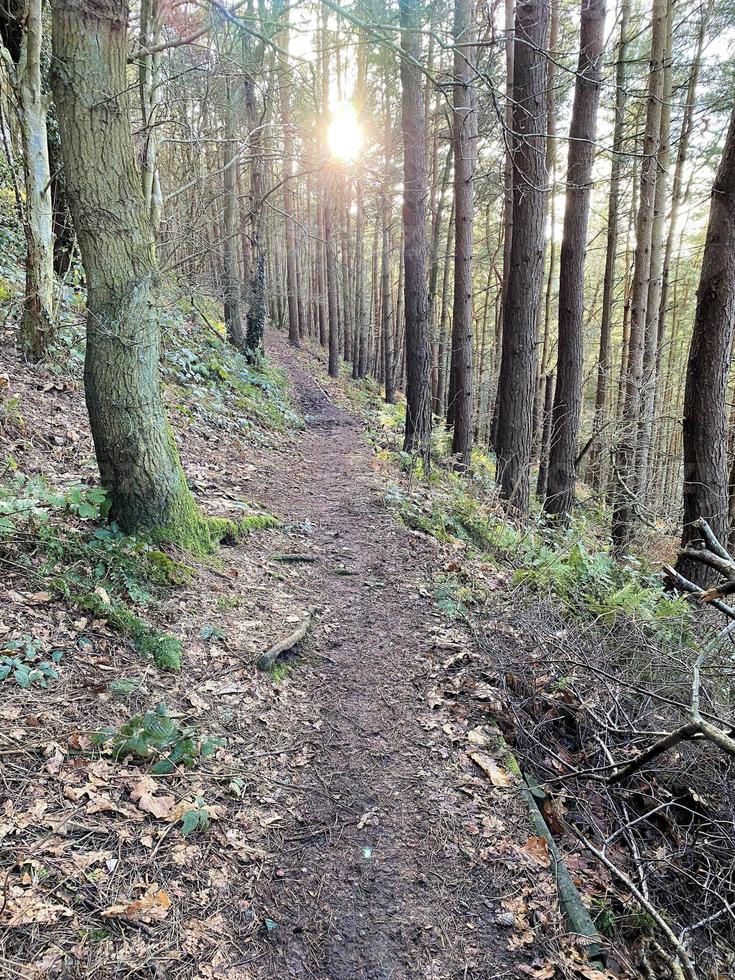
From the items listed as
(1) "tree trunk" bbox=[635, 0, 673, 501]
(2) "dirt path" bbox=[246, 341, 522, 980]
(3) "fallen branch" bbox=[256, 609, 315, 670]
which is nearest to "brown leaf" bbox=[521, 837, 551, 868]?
(2) "dirt path" bbox=[246, 341, 522, 980]

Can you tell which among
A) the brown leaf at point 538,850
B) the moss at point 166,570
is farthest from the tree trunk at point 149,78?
the brown leaf at point 538,850

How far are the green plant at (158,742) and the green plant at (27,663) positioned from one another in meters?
0.48

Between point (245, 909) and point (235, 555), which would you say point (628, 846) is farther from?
point (235, 555)

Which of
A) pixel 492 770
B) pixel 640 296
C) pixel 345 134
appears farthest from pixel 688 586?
pixel 345 134

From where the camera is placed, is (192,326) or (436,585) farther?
(192,326)

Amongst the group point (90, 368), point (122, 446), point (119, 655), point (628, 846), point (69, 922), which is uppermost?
point (90, 368)

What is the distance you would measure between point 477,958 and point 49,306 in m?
6.82

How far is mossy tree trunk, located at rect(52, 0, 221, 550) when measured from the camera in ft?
11.8

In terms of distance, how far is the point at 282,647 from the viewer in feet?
13.2

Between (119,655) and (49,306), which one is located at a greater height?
(49,306)

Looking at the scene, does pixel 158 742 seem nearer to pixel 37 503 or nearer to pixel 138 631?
pixel 138 631

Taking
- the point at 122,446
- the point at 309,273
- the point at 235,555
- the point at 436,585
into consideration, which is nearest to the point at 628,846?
the point at 436,585

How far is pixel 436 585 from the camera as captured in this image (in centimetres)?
527

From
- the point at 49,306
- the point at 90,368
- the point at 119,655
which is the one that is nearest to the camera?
the point at 119,655
